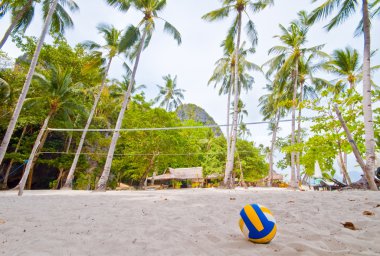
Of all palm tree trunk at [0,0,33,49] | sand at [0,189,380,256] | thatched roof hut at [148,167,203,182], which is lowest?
sand at [0,189,380,256]

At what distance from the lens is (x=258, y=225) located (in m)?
2.20

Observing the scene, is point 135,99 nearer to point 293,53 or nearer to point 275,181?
point 293,53

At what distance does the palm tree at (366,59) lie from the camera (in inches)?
237

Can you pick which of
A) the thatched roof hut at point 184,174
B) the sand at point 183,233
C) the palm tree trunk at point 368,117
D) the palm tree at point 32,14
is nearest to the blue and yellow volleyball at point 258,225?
the sand at point 183,233

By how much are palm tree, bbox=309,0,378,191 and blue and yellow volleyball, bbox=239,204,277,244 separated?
205 inches

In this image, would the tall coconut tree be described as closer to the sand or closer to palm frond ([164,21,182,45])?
palm frond ([164,21,182,45])

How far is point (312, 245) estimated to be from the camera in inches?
80.4

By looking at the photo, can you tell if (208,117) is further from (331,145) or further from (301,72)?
(331,145)

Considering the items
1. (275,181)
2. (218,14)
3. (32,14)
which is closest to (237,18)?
(218,14)

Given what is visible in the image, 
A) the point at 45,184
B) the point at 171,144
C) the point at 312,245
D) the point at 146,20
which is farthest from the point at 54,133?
the point at 312,245

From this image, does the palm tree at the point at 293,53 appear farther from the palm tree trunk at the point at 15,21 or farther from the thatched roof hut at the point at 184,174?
the palm tree trunk at the point at 15,21

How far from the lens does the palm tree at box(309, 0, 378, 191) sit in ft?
19.7

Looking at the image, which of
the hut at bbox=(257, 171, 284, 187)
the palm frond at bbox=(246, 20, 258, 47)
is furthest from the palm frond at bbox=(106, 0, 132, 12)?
the hut at bbox=(257, 171, 284, 187)

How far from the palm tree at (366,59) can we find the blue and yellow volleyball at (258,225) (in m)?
5.19
